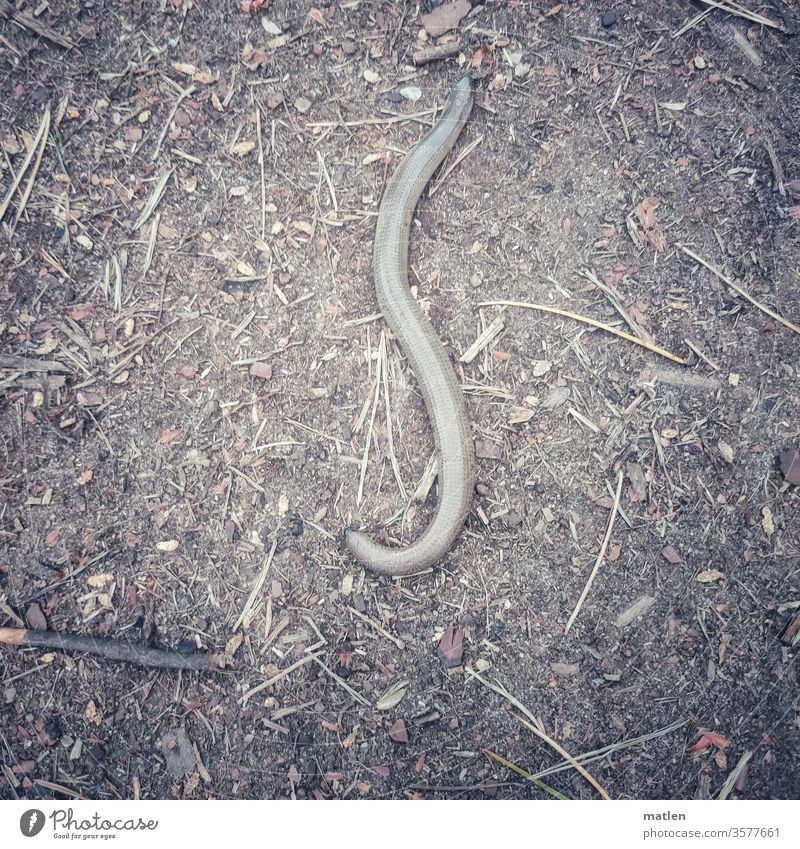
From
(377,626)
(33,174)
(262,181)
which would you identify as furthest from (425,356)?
(33,174)

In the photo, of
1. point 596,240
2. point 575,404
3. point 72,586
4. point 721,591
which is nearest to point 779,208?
point 596,240

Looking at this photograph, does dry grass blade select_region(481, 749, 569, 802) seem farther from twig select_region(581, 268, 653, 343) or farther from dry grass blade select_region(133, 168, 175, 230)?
dry grass blade select_region(133, 168, 175, 230)

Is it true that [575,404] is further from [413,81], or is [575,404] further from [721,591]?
[413,81]

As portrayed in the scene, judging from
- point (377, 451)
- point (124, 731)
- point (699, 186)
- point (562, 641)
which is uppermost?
point (699, 186)

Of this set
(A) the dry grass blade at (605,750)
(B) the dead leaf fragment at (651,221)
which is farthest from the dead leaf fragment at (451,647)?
(B) the dead leaf fragment at (651,221)

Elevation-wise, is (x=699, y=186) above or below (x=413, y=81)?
below

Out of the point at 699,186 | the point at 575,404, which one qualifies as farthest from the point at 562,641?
the point at 699,186
